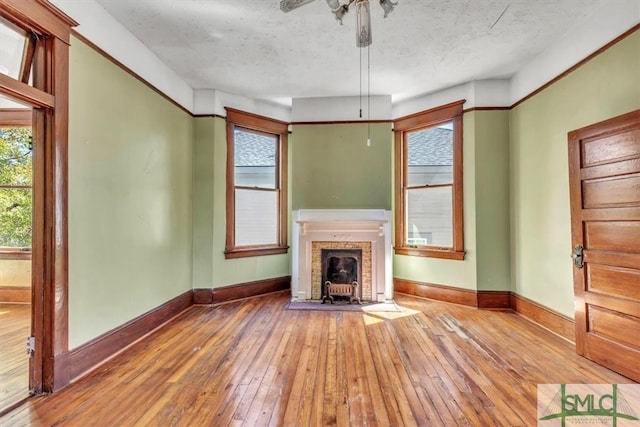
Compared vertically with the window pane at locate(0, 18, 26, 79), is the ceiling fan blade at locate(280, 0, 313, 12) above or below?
above

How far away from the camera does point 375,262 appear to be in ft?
14.7

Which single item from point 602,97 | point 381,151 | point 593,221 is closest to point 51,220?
point 381,151

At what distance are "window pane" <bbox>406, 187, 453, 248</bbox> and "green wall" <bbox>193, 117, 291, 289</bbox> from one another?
2825 millimetres

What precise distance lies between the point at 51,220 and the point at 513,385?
11.5ft

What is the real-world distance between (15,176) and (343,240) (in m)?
4.38

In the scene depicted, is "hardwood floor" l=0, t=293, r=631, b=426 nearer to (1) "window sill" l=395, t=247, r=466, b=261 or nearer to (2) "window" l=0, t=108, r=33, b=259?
(1) "window sill" l=395, t=247, r=466, b=261

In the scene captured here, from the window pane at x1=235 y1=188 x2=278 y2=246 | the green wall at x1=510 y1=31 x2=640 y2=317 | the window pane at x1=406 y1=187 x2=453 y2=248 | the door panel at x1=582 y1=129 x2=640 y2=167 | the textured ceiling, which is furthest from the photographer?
the window pane at x1=235 y1=188 x2=278 y2=246

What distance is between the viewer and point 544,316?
3.37 m

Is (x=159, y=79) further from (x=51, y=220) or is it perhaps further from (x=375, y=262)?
(x=375, y=262)

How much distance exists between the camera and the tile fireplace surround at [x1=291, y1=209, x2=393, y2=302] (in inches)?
175

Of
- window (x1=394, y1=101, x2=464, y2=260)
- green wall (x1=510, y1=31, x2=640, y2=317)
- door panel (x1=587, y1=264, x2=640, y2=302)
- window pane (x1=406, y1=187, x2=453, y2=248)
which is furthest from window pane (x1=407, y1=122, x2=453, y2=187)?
door panel (x1=587, y1=264, x2=640, y2=302)

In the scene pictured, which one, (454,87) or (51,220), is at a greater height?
(454,87)

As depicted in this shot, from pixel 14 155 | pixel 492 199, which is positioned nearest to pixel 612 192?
pixel 492 199

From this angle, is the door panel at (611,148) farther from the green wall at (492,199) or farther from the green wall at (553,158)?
the green wall at (492,199)
